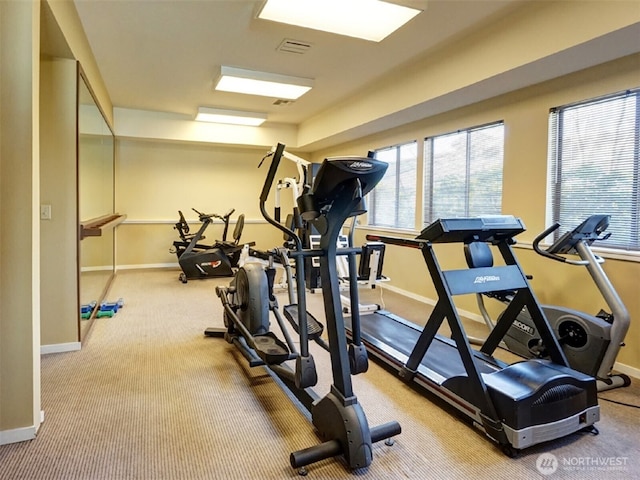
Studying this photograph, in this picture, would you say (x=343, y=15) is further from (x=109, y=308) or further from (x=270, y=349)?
(x=109, y=308)

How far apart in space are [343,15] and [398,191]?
3176 millimetres

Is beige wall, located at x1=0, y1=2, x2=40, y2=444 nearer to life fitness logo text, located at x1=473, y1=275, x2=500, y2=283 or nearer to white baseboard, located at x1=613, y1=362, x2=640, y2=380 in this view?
life fitness logo text, located at x1=473, y1=275, x2=500, y2=283

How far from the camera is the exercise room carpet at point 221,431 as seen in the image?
72.0 inches

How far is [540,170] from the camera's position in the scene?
11.7ft

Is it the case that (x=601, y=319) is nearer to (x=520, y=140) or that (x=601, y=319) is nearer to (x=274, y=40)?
(x=520, y=140)

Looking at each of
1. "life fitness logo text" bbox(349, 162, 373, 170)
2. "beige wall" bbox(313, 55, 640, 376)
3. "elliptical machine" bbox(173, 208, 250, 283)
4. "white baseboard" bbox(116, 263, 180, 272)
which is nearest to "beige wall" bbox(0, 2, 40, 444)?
"life fitness logo text" bbox(349, 162, 373, 170)

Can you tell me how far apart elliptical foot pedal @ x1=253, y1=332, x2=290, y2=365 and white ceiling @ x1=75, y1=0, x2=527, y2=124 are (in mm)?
2352

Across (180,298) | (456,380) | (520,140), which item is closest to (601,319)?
(456,380)

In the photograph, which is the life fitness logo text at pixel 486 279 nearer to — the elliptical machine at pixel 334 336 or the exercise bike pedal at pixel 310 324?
the elliptical machine at pixel 334 336

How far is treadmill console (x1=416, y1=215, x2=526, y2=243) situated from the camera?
7.74 feet

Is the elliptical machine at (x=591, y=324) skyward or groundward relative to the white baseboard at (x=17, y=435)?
skyward

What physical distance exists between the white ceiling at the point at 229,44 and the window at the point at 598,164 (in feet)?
3.44

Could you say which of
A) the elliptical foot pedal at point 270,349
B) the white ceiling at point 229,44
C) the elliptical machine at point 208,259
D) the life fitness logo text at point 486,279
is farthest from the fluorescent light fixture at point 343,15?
the elliptical machine at point 208,259

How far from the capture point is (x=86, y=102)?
3.72 meters
